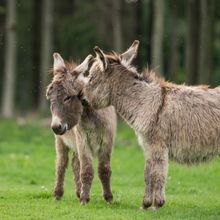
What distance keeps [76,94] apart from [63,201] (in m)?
1.95

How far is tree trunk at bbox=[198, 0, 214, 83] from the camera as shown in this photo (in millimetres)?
28641

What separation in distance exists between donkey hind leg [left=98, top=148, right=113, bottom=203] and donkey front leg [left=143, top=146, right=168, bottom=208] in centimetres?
120

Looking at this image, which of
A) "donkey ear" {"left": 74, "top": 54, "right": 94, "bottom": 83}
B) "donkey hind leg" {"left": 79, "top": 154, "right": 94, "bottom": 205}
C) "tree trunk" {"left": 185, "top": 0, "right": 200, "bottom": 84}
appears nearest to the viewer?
"donkey hind leg" {"left": 79, "top": 154, "right": 94, "bottom": 205}

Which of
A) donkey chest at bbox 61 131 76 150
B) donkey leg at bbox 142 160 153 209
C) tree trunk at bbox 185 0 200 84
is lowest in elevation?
donkey leg at bbox 142 160 153 209

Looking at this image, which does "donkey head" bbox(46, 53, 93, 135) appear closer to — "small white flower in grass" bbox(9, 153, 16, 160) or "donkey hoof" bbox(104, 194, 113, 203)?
"donkey hoof" bbox(104, 194, 113, 203)

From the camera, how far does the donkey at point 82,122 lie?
40.9 feet

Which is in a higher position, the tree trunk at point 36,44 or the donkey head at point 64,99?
the tree trunk at point 36,44

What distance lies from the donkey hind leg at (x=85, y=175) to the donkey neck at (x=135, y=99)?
1.01 metres

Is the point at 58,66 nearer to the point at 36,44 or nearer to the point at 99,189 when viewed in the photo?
the point at 99,189

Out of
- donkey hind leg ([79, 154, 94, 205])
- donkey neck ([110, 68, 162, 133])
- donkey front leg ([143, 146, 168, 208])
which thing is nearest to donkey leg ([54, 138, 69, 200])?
donkey hind leg ([79, 154, 94, 205])

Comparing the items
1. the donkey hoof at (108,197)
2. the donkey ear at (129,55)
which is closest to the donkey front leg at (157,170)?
the donkey hoof at (108,197)

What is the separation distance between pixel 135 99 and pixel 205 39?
16.9m

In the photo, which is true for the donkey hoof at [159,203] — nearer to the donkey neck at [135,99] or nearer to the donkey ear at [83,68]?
the donkey neck at [135,99]

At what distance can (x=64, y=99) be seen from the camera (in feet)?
41.0
